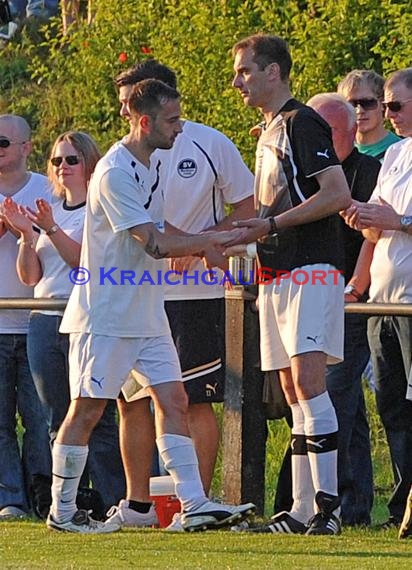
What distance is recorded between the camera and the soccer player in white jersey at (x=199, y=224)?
29.6ft

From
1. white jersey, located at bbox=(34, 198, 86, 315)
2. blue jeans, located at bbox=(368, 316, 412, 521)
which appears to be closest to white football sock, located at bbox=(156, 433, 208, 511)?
blue jeans, located at bbox=(368, 316, 412, 521)

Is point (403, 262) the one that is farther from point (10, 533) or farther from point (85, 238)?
point (10, 533)

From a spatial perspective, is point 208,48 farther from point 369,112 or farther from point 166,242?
point 166,242

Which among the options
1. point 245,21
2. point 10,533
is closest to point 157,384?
point 10,533

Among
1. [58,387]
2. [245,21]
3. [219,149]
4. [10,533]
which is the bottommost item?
→ [10,533]

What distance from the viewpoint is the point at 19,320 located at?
32.1ft

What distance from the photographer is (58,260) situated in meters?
9.45

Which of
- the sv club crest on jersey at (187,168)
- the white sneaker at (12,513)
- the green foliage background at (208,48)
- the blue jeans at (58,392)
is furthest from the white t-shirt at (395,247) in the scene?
the green foliage background at (208,48)

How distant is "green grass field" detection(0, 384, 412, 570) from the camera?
7.19m

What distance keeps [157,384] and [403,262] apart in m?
1.38

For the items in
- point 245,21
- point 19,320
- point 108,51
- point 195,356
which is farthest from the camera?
point 108,51

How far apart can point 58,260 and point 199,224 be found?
0.87 m

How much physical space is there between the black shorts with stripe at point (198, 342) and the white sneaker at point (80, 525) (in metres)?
0.99

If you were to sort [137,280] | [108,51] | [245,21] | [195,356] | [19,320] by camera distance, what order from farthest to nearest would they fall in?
[108,51], [245,21], [19,320], [195,356], [137,280]
